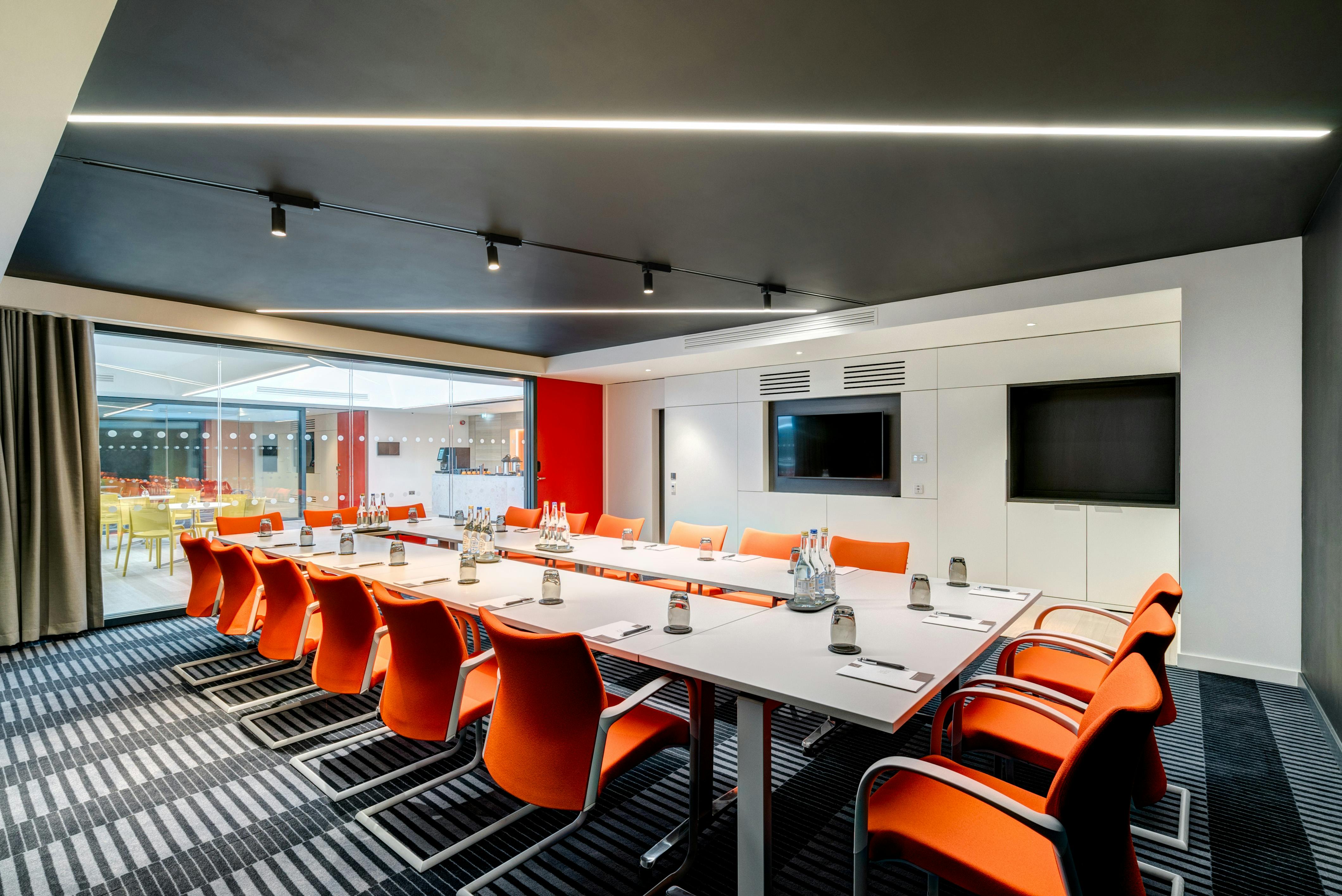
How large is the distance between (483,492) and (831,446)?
190 inches

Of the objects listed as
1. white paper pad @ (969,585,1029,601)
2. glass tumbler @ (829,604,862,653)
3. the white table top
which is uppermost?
glass tumbler @ (829,604,862,653)

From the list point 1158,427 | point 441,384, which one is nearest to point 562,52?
point 1158,427

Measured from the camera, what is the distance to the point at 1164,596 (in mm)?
2281

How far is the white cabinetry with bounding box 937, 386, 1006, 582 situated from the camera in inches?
233

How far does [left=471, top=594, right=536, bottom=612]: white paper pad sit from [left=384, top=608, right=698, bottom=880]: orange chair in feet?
2.52

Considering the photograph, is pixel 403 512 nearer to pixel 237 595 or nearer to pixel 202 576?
pixel 202 576

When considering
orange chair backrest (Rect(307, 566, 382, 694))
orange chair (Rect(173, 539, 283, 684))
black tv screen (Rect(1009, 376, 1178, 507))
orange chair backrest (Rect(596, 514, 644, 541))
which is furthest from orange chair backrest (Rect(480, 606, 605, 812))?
black tv screen (Rect(1009, 376, 1178, 507))

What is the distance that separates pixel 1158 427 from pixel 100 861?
287 inches

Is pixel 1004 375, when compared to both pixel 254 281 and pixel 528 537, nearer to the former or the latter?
pixel 528 537

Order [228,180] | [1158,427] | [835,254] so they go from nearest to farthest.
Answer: [228,180] < [835,254] < [1158,427]

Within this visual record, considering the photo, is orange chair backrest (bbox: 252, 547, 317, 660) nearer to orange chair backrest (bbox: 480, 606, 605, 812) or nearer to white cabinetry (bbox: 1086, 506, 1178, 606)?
orange chair backrest (bbox: 480, 606, 605, 812)

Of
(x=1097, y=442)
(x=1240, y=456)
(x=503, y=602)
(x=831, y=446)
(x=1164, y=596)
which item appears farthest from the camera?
Result: (x=831, y=446)

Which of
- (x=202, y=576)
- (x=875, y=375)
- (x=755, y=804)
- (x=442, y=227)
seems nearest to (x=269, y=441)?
(x=202, y=576)

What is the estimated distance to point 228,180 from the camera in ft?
10.3
